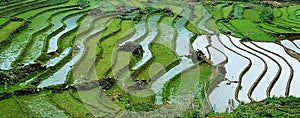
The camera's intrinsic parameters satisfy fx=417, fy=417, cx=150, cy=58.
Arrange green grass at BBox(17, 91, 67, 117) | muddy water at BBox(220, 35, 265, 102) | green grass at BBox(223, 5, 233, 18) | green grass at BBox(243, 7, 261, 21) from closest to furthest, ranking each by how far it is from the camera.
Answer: green grass at BBox(17, 91, 67, 117), muddy water at BBox(220, 35, 265, 102), green grass at BBox(243, 7, 261, 21), green grass at BBox(223, 5, 233, 18)

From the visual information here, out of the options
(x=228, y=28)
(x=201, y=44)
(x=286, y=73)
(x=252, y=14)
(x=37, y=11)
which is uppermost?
(x=37, y=11)

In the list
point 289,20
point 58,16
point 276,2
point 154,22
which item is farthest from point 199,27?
point 276,2

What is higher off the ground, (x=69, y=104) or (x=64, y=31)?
(x=64, y=31)

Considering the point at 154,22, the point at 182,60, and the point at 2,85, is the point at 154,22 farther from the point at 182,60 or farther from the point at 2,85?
the point at 2,85

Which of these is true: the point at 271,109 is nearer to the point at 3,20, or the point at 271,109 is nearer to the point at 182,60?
the point at 182,60

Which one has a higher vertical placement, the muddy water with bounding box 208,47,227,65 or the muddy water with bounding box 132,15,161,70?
the muddy water with bounding box 132,15,161,70

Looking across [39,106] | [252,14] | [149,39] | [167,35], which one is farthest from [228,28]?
[39,106]

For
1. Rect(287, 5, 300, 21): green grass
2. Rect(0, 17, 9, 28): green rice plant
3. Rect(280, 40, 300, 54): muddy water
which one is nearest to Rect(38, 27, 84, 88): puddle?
Rect(0, 17, 9, 28): green rice plant

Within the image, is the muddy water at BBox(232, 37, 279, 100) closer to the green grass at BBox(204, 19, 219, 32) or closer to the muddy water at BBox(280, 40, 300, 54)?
the muddy water at BBox(280, 40, 300, 54)
